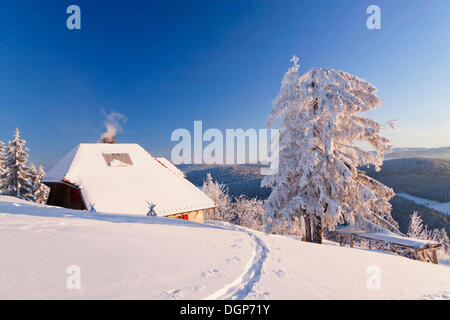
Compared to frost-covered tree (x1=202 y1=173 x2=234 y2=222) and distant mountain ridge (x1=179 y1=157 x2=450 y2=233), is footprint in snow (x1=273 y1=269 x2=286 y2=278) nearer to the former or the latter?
frost-covered tree (x1=202 y1=173 x2=234 y2=222)

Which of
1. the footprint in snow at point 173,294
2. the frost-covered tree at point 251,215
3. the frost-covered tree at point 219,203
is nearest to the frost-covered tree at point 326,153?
the footprint in snow at point 173,294

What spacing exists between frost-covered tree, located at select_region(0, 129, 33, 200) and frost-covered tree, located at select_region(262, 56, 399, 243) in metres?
30.7

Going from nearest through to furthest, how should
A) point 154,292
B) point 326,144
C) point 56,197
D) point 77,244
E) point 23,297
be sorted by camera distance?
point 23,297 < point 154,292 < point 77,244 < point 326,144 < point 56,197

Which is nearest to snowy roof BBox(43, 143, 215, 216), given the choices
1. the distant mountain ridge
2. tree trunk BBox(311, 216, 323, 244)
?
tree trunk BBox(311, 216, 323, 244)

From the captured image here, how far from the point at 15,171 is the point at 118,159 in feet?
63.4

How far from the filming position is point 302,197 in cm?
963

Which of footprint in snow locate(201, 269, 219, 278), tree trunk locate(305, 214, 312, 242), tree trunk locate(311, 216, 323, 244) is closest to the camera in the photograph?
footprint in snow locate(201, 269, 219, 278)

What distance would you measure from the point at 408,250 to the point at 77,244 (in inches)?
591

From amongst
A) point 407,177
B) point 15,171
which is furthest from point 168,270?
point 407,177

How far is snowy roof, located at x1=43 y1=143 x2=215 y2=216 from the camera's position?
12.0 m

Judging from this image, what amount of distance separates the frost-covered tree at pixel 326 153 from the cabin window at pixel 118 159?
11320 millimetres

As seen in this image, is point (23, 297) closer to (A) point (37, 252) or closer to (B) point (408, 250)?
(A) point (37, 252)

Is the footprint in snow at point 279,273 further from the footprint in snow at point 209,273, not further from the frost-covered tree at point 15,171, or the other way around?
the frost-covered tree at point 15,171

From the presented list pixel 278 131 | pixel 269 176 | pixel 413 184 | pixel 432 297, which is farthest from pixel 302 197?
pixel 413 184
